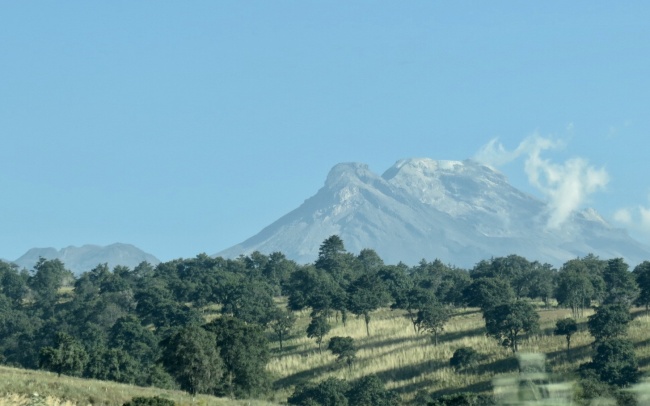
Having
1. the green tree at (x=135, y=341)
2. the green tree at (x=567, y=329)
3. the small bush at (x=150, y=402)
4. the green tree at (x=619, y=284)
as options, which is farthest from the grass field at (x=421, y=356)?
the small bush at (x=150, y=402)

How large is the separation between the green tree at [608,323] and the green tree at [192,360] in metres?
46.7

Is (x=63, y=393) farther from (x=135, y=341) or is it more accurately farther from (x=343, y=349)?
(x=135, y=341)

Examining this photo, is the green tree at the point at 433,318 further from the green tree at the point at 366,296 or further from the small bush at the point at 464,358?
the small bush at the point at 464,358

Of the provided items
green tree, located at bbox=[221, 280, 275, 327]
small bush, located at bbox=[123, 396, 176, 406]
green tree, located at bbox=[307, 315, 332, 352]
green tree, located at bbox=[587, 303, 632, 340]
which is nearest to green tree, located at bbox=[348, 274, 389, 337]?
green tree, located at bbox=[307, 315, 332, 352]

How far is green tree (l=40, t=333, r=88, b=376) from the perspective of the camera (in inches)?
A: 3558

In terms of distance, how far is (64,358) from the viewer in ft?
304

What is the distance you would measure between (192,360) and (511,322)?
46876mm

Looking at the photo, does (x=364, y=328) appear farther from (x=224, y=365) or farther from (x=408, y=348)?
(x=224, y=365)

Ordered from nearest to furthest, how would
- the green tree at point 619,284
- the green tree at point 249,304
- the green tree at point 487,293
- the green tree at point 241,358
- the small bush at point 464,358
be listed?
1. the green tree at point 241,358
2. the small bush at point 464,358
3. the green tree at point 487,293
4. the green tree at point 249,304
5. the green tree at point 619,284

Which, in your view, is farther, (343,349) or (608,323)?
(343,349)

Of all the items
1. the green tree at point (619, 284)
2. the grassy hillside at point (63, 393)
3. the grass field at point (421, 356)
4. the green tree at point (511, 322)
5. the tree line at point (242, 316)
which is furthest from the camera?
the green tree at point (619, 284)

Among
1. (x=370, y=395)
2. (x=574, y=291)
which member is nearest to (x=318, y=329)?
(x=370, y=395)

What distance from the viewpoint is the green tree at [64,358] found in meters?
90.4

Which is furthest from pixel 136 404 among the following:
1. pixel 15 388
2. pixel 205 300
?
pixel 205 300
